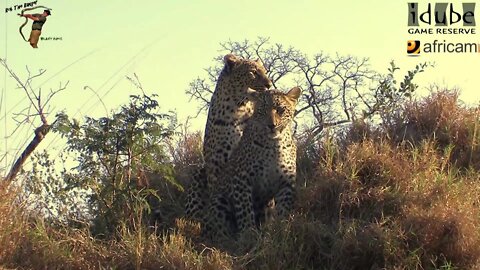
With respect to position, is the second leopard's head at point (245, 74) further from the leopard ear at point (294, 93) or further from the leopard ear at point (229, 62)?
the leopard ear at point (294, 93)

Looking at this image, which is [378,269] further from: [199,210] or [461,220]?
[199,210]

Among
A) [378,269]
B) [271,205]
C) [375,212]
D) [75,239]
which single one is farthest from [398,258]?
[75,239]

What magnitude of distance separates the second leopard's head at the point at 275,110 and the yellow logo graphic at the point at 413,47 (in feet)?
7.08

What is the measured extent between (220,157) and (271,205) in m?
0.81

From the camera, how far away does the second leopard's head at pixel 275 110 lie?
351 inches

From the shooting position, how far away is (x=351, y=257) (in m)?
7.47

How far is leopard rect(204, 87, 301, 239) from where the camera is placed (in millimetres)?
8797

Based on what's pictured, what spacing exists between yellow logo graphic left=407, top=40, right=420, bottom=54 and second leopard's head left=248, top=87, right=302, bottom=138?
2.16 meters

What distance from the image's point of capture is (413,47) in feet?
35.1

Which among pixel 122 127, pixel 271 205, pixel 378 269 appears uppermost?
pixel 122 127

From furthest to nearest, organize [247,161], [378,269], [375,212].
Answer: [247,161] < [375,212] < [378,269]

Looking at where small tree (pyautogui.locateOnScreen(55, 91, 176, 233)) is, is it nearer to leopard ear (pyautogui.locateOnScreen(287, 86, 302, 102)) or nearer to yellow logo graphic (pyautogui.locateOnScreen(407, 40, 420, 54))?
leopard ear (pyautogui.locateOnScreen(287, 86, 302, 102))

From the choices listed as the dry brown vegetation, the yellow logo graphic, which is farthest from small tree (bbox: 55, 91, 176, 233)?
the yellow logo graphic

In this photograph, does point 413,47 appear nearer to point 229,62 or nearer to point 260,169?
point 229,62
